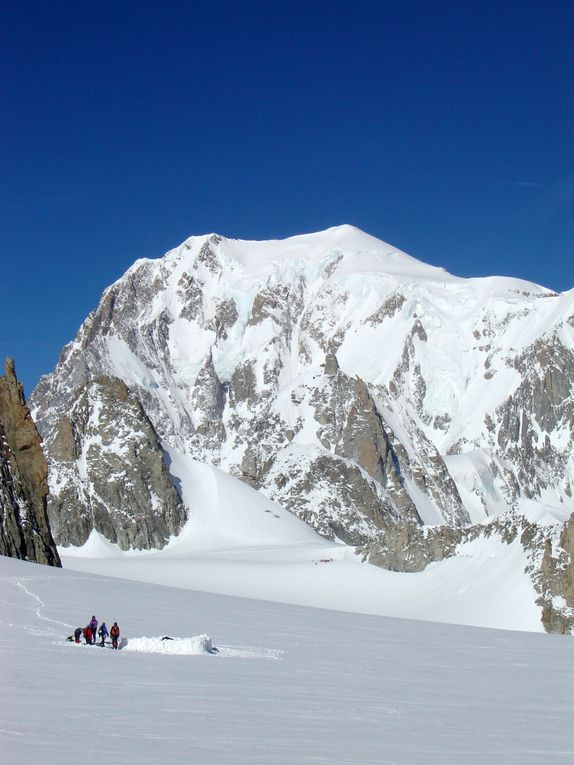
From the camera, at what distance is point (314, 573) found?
8106 cm

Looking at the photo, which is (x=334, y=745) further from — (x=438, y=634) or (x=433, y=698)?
(x=438, y=634)

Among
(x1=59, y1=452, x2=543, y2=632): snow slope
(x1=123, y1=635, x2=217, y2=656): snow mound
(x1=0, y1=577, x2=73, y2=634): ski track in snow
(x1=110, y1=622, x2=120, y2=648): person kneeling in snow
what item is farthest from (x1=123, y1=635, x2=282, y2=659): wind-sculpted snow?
(x1=59, y1=452, x2=543, y2=632): snow slope

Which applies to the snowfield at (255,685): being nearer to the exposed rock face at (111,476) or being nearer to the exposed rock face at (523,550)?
the exposed rock face at (523,550)

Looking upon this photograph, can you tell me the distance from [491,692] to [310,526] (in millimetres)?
108968

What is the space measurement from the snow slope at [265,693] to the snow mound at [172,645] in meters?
0.05

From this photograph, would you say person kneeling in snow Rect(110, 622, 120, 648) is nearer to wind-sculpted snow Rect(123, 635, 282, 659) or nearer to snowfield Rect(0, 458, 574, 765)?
wind-sculpted snow Rect(123, 635, 282, 659)

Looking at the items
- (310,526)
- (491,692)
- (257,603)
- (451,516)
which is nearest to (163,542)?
(310,526)


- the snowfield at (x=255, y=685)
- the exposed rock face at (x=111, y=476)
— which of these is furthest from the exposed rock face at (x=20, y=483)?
the exposed rock face at (x=111, y=476)

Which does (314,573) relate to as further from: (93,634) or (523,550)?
(93,634)

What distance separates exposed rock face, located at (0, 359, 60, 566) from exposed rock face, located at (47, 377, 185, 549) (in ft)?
174

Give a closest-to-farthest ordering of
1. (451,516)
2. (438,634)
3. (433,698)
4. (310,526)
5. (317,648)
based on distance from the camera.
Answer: (433,698) < (317,648) < (438,634) < (310,526) < (451,516)

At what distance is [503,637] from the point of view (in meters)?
31.5

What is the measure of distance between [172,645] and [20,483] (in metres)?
35.3

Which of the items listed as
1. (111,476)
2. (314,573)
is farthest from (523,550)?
(111,476)
